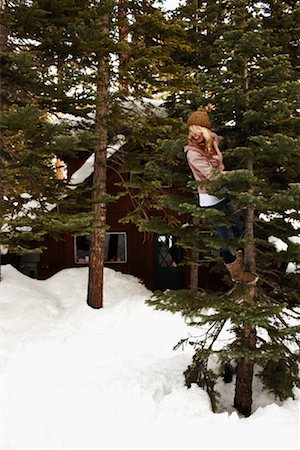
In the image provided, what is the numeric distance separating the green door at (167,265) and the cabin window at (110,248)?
1477 mm

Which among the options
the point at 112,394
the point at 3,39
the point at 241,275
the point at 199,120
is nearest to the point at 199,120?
the point at 199,120

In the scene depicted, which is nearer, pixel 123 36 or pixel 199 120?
pixel 199 120

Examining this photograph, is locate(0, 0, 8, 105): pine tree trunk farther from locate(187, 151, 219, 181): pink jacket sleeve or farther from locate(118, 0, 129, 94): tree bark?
locate(187, 151, 219, 181): pink jacket sleeve

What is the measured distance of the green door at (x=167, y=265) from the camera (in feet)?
60.1

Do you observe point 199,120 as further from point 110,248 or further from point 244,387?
point 110,248

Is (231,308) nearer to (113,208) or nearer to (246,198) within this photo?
(246,198)

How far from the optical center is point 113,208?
17.9 meters

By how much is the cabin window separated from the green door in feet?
4.85

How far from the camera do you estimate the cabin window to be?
18203 mm

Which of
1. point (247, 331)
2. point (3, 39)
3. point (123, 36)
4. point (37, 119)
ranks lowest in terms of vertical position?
point (247, 331)

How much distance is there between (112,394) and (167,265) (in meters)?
11.6

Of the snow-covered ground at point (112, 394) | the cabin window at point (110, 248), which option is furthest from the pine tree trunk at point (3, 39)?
the cabin window at point (110, 248)

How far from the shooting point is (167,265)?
60.4 ft

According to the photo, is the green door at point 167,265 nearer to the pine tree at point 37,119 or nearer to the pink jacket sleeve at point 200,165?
the pine tree at point 37,119
